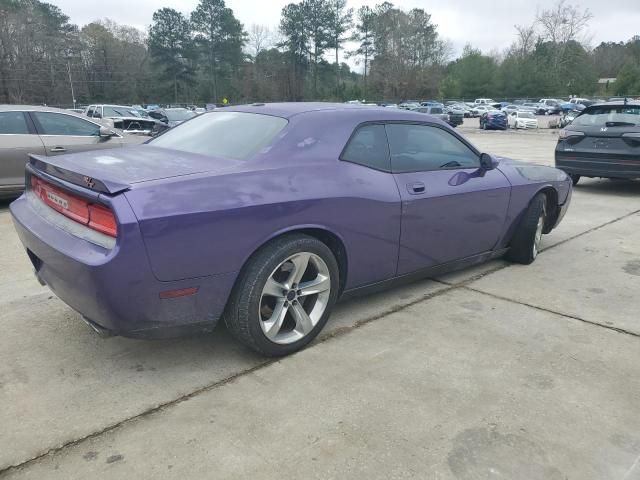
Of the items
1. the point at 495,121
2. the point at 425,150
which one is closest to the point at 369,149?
the point at 425,150

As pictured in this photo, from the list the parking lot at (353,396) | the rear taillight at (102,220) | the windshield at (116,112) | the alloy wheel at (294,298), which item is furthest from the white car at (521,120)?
the rear taillight at (102,220)

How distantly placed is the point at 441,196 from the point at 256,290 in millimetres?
1632

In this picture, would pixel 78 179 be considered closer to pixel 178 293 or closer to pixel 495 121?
pixel 178 293

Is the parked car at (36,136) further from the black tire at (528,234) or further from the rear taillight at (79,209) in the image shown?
the black tire at (528,234)

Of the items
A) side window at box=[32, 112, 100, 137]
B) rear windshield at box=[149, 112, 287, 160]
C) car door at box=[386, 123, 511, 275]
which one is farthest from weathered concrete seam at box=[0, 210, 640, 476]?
side window at box=[32, 112, 100, 137]

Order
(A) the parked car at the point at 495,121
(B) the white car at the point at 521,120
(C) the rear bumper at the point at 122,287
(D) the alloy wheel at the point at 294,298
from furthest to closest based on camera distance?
(B) the white car at the point at 521,120 < (A) the parked car at the point at 495,121 < (D) the alloy wheel at the point at 294,298 < (C) the rear bumper at the point at 122,287

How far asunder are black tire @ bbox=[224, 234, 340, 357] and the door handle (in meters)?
0.89

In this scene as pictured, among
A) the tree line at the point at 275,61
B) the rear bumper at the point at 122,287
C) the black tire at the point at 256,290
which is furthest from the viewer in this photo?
the tree line at the point at 275,61

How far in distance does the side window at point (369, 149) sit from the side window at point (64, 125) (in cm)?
563

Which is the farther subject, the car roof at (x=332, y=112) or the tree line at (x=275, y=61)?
the tree line at (x=275, y=61)

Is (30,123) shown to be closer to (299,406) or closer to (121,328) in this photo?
(121,328)

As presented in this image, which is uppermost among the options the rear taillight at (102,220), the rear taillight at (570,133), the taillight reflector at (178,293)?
the rear taillight at (102,220)

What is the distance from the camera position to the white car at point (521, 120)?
33281 mm

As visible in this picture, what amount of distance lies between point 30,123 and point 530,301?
676 cm
